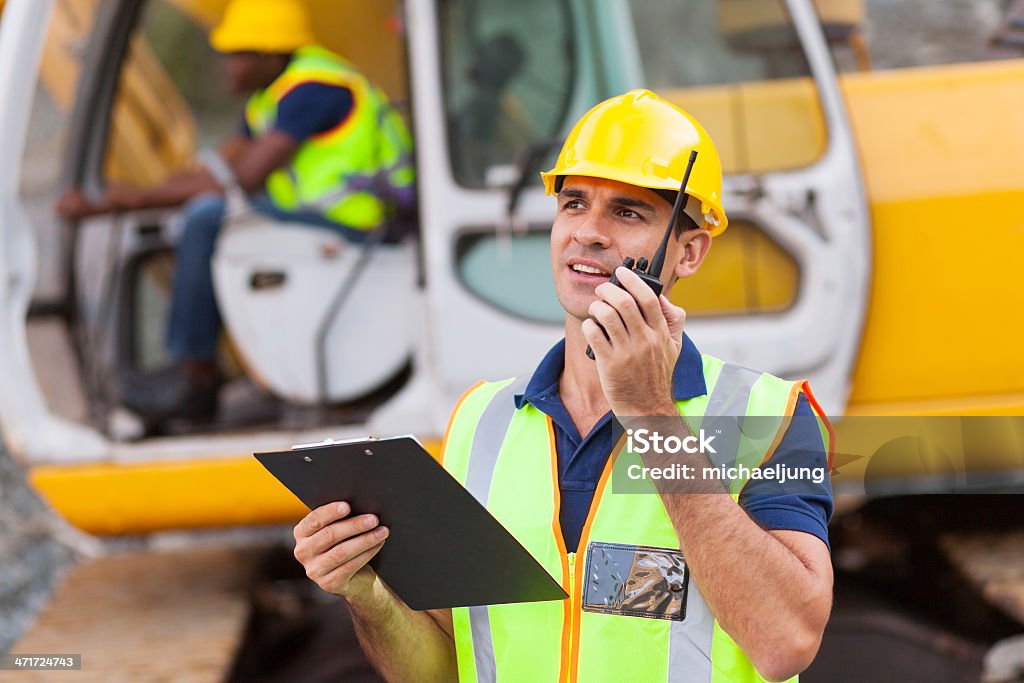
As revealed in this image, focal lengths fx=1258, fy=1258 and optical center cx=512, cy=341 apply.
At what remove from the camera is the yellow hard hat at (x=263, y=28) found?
4.18 m

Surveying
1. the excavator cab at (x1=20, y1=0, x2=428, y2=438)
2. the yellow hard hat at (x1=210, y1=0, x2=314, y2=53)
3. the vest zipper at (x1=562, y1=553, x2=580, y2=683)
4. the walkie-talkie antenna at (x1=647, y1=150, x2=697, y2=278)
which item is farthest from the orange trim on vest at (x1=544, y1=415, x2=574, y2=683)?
the yellow hard hat at (x1=210, y1=0, x2=314, y2=53)

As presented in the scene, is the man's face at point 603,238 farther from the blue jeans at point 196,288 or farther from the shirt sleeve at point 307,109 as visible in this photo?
the blue jeans at point 196,288

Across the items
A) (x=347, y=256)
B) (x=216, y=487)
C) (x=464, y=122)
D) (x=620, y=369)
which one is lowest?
(x=216, y=487)

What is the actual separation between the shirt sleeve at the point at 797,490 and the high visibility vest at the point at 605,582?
0.02 meters

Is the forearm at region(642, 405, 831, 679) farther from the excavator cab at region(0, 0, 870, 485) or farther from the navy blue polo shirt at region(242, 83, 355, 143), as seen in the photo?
the navy blue polo shirt at region(242, 83, 355, 143)

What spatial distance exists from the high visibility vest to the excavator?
191cm

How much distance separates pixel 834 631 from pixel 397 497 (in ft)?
8.82

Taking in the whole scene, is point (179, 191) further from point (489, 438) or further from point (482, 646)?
point (482, 646)

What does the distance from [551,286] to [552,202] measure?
0.25m

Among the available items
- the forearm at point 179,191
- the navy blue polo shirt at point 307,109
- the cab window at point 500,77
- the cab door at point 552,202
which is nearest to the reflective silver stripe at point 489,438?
the cab door at point 552,202

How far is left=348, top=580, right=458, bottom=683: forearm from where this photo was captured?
5.61ft

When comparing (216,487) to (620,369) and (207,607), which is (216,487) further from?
(620,369)

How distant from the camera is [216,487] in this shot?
3.87 m

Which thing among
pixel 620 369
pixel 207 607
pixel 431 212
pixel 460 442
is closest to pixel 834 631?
pixel 431 212
